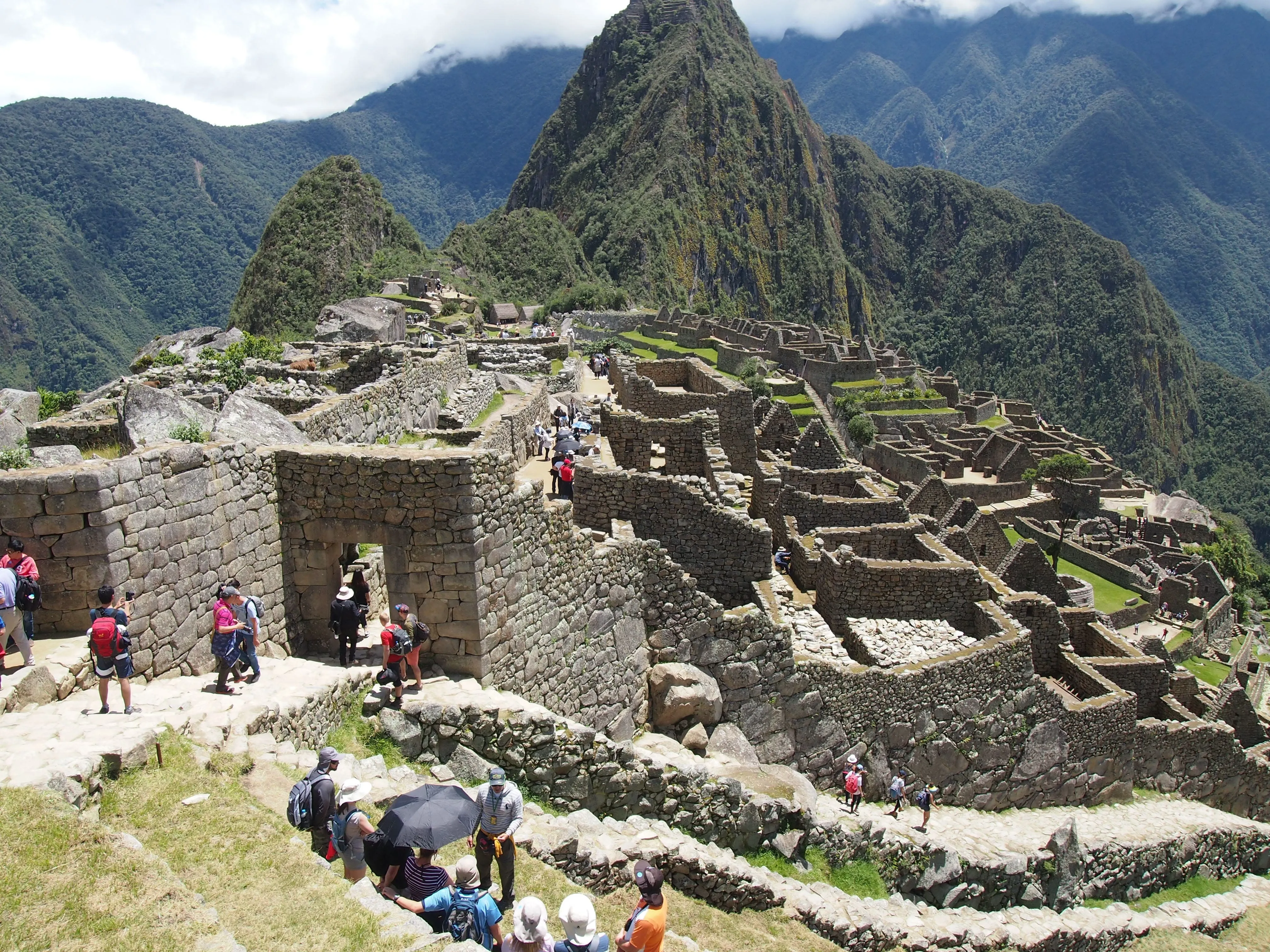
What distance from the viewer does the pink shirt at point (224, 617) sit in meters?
7.68

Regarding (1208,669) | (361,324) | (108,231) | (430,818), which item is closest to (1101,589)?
(1208,669)

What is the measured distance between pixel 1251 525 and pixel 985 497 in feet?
345

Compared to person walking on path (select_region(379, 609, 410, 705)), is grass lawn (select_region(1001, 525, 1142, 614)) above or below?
below

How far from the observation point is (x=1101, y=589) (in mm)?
39344

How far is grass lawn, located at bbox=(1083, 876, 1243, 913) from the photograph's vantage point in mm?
16375

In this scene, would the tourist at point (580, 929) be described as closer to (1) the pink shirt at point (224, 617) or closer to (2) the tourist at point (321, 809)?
(2) the tourist at point (321, 809)

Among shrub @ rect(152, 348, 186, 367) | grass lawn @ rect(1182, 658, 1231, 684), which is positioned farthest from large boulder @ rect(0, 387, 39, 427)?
grass lawn @ rect(1182, 658, 1231, 684)

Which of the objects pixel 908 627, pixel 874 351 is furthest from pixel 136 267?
pixel 908 627

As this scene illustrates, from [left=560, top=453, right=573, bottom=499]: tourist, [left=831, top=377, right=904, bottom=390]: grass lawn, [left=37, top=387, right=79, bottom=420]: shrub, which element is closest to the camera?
[left=560, top=453, right=573, bottom=499]: tourist

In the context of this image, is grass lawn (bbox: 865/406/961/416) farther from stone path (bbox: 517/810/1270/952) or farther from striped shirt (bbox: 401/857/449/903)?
striped shirt (bbox: 401/857/449/903)

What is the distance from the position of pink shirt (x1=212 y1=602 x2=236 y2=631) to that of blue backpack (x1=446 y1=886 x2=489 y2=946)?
310 centimetres

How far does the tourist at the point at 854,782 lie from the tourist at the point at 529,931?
793cm

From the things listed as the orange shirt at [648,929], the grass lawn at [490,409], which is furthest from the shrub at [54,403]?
the orange shirt at [648,929]

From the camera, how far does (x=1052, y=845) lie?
47.0ft
